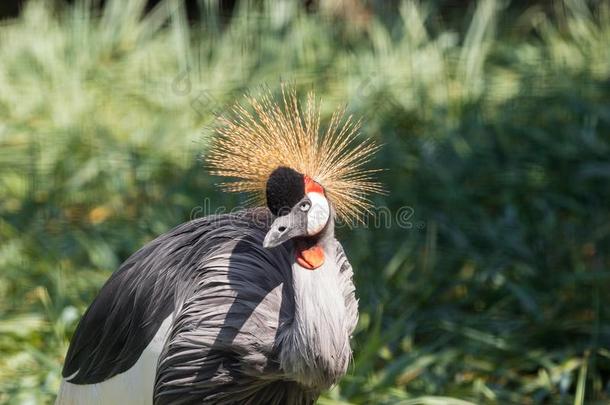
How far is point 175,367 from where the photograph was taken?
1510 millimetres

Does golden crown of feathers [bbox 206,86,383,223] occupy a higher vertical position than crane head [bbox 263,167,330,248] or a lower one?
higher

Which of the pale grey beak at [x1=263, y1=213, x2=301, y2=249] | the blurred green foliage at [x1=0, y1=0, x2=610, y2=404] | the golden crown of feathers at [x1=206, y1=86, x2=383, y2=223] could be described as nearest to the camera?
the pale grey beak at [x1=263, y1=213, x2=301, y2=249]

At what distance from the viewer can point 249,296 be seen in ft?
4.97

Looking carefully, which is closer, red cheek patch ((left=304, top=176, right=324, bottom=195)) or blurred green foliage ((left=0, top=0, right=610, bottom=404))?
red cheek patch ((left=304, top=176, right=324, bottom=195))

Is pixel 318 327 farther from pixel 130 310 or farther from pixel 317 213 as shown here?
pixel 130 310

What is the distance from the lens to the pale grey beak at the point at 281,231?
133 cm

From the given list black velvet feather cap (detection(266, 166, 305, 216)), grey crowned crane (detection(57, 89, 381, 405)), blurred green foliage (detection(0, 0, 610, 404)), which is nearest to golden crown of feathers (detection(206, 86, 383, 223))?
grey crowned crane (detection(57, 89, 381, 405))

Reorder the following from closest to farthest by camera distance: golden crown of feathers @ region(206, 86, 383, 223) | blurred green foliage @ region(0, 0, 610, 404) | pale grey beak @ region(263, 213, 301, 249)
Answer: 1. pale grey beak @ region(263, 213, 301, 249)
2. golden crown of feathers @ region(206, 86, 383, 223)
3. blurred green foliage @ region(0, 0, 610, 404)

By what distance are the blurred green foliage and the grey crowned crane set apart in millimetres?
537

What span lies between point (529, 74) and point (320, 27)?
94 cm

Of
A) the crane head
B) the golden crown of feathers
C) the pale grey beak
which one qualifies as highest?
the golden crown of feathers

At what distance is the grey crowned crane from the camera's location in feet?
4.57

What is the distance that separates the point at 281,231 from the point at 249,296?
216mm

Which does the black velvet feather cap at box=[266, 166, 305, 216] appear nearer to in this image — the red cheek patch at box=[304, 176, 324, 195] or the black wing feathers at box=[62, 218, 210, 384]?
the red cheek patch at box=[304, 176, 324, 195]
